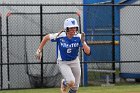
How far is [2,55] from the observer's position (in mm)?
15008

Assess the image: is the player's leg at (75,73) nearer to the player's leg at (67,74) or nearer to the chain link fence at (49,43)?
the player's leg at (67,74)

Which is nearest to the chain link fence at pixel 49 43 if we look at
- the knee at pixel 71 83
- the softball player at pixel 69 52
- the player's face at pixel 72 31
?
the softball player at pixel 69 52

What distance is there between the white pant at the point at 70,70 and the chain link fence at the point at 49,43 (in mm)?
4723

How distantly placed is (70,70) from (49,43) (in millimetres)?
5628

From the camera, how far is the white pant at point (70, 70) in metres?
9.84

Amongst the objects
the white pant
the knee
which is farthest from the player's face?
the knee

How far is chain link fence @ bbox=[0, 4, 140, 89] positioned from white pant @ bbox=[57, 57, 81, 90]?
472 cm

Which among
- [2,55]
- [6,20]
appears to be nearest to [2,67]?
[2,55]

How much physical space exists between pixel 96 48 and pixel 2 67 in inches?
149

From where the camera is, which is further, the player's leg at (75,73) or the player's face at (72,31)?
the player's leg at (75,73)

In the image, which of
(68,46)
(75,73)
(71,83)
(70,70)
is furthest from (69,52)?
(71,83)

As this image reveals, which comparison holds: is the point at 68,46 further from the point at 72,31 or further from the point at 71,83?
the point at 71,83

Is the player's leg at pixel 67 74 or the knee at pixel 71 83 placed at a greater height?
the player's leg at pixel 67 74

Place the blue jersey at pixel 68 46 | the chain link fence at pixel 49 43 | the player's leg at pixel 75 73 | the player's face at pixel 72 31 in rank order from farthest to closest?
the chain link fence at pixel 49 43
the player's leg at pixel 75 73
the blue jersey at pixel 68 46
the player's face at pixel 72 31
